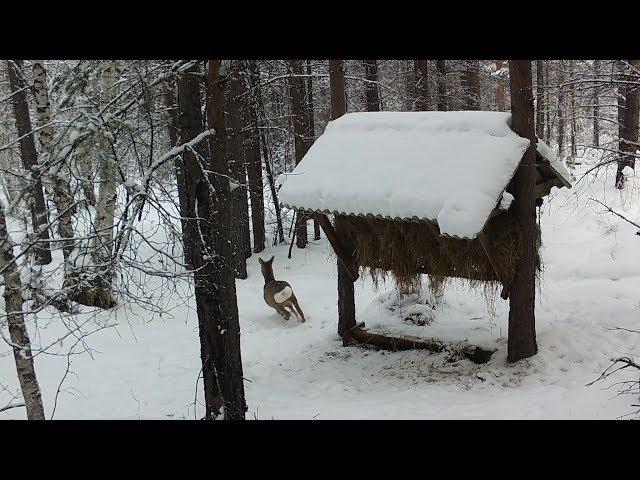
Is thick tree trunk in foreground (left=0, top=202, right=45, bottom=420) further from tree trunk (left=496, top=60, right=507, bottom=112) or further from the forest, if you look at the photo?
tree trunk (left=496, top=60, right=507, bottom=112)

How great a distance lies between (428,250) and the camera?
914 cm

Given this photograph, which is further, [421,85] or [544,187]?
[421,85]

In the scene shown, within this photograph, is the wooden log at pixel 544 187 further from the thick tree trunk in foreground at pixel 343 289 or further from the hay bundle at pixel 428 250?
the thick tree trunk in foreground at pixel 343 289

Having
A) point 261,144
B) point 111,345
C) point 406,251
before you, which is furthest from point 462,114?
point 261,144

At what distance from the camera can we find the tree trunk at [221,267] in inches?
239

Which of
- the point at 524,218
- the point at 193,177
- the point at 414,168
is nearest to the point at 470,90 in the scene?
the point at 524,218

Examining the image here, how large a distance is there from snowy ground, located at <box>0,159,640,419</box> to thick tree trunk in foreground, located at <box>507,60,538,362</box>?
0.36m

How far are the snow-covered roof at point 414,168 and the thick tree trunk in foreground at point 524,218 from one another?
289mm

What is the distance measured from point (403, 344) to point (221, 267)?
209 inches

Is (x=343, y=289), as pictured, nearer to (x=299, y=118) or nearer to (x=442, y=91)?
(x=299, y=118)

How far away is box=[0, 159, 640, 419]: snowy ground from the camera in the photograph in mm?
7945
